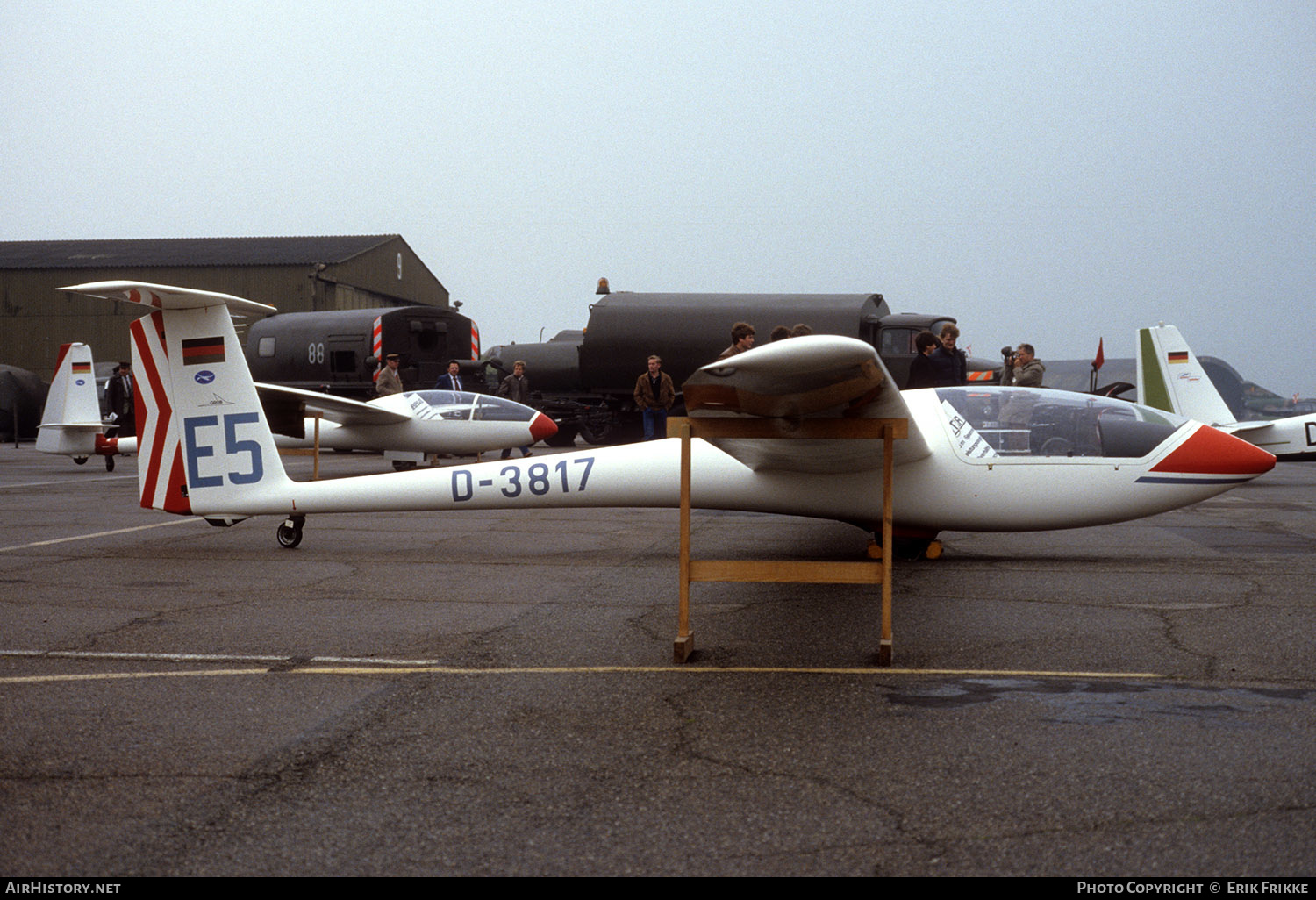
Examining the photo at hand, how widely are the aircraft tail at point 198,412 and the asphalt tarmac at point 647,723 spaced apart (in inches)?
29.6

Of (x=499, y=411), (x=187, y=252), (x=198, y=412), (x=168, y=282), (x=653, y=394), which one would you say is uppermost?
(x=187, y=252)

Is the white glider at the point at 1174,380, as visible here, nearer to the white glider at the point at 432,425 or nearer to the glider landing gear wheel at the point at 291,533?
the white glider at the point at 432,425

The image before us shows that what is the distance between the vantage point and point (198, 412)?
25.3ft

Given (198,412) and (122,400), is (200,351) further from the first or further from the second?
(122,400)

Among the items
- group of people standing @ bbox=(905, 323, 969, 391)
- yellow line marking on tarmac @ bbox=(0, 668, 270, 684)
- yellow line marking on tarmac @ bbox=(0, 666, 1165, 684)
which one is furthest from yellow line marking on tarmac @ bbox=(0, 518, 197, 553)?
group of people standing @ bbox=(905, 323, 969, 391)

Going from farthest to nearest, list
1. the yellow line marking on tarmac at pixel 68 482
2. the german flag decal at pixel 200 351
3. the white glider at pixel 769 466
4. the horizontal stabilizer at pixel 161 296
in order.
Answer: the yellow line marking on tarmac at pixel 68 482, the german flag decal at pixel 200 351, the white glider at pixel 769 466, the horizontal stabilizer at pixel 161 296

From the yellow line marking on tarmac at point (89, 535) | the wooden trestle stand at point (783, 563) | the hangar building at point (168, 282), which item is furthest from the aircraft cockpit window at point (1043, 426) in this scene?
the hangar building at point (168, 282)

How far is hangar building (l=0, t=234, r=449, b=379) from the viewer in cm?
4478

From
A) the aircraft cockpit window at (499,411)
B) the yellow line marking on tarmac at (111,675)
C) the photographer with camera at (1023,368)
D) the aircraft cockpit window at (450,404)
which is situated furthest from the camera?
the aircraft cockpit window at (499,411)

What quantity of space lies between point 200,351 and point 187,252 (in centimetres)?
4665

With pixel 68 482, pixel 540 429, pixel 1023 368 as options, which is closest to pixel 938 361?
pixel 1023 368

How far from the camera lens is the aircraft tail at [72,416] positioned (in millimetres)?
19000

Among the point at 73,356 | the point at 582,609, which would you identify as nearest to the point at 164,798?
the point at 582,609

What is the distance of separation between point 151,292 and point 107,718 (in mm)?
3980
